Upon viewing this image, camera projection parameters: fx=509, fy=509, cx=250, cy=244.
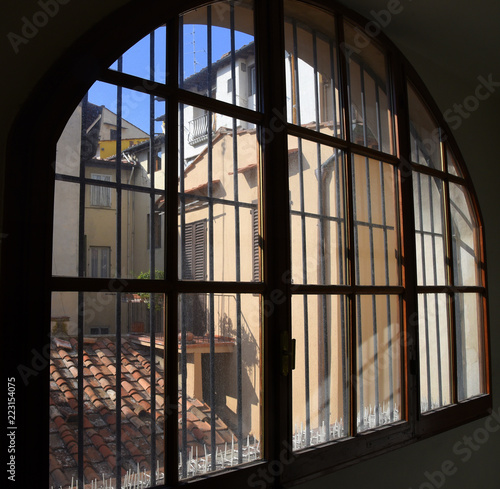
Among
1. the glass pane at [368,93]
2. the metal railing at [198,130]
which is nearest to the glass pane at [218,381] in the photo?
the metal railing at [198,130]

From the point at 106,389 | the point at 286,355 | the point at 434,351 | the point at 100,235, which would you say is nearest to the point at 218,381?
the point at 286,355

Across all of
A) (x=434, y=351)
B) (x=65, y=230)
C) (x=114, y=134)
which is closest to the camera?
(x=65, y=230)

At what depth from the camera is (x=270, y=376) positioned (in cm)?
185

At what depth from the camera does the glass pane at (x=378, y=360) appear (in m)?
2.30

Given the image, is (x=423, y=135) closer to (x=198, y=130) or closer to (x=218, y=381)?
(x=198, y=130)

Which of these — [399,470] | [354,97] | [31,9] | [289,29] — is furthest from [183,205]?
[399,470]

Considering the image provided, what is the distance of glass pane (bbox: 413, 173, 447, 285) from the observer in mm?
2811

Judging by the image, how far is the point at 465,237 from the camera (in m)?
3.13

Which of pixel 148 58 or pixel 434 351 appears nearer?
pixel 148 58

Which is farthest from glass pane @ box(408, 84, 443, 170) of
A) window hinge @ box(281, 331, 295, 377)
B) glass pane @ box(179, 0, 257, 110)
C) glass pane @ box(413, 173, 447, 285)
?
window hinge @ box(281, 331, 295, 377)

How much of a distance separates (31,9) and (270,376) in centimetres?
137

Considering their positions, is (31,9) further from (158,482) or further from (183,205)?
(158,482)

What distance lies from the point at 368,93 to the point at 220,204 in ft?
3.91

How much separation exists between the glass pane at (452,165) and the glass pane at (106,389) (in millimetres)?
2203
